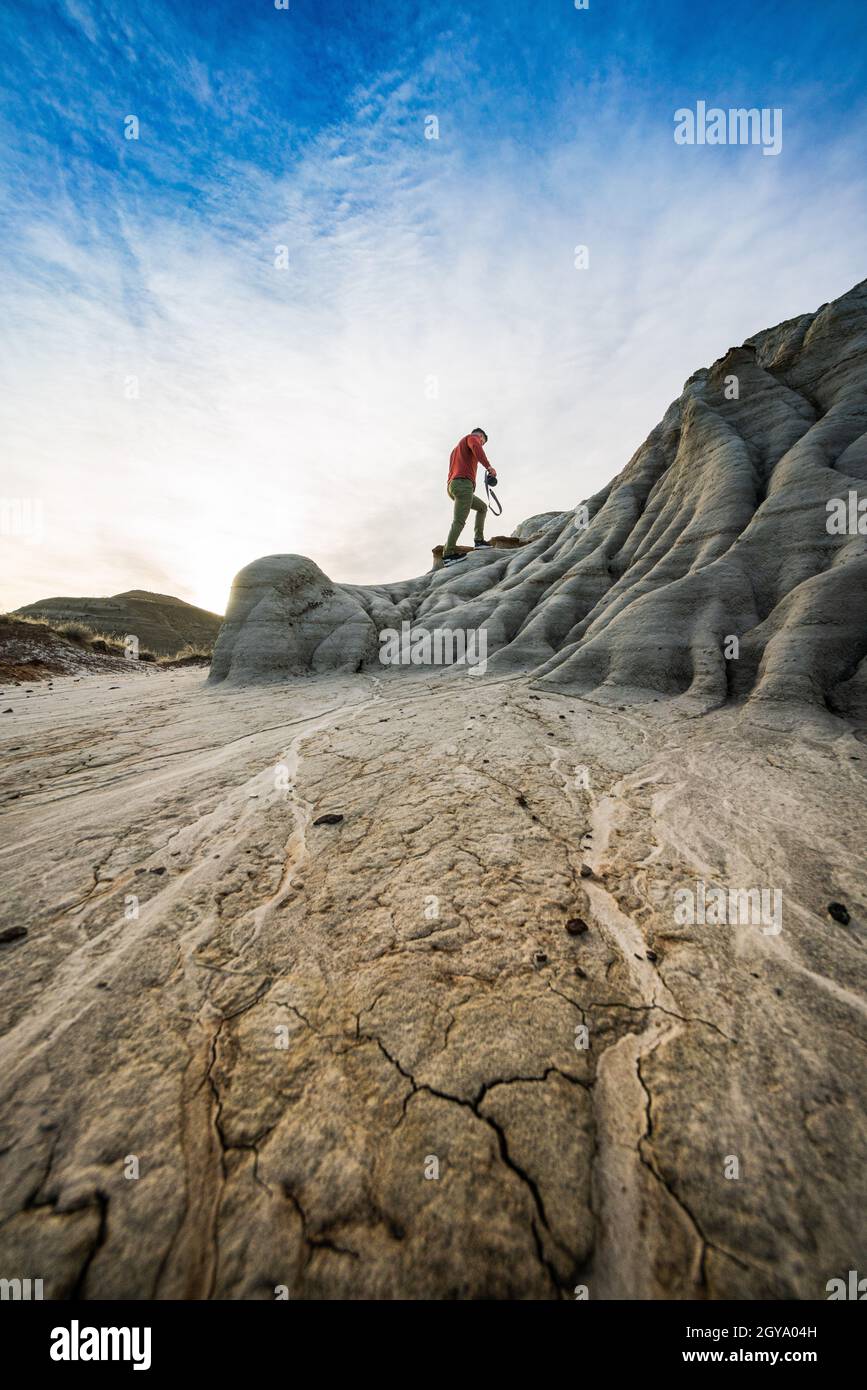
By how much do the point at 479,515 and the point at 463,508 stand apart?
1.18m

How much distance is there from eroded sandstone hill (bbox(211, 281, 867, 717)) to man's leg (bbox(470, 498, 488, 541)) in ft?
12.5

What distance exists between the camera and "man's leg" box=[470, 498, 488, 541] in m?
Answer: 17.1

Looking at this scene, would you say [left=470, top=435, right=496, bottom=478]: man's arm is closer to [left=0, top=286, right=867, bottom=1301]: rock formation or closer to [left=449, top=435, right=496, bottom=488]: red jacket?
[left=449, top=435, right=496, bottom=488]: red jacket

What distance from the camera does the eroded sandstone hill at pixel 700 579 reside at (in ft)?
17.8

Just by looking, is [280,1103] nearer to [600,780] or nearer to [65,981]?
[65,981]

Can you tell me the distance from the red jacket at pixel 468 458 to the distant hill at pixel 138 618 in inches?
1192

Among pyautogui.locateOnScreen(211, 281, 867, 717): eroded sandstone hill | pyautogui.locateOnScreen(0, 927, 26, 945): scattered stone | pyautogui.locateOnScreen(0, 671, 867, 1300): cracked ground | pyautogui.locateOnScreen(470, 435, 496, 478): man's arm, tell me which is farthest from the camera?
pyautogui.locateOnScreen(470, 435, 496, 478): man's arm

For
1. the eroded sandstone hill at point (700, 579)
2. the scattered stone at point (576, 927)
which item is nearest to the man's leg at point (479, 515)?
the eroded sandstone hill at point (700, 579)

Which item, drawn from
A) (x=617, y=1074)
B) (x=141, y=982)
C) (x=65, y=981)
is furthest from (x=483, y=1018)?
(x=65, y=981)

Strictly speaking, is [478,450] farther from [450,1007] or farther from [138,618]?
[138,618]

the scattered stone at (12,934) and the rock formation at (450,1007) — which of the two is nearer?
the rock formation at (450,1007)

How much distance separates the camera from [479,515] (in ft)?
57.7

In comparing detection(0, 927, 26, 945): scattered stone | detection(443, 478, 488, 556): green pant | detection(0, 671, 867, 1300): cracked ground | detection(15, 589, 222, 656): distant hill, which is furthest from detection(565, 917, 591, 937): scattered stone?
detection(15, 589, 222, 656): distant hill

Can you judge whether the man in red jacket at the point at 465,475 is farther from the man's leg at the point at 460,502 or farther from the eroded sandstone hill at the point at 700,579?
the eroded sandstone hill at the point at 700,579
